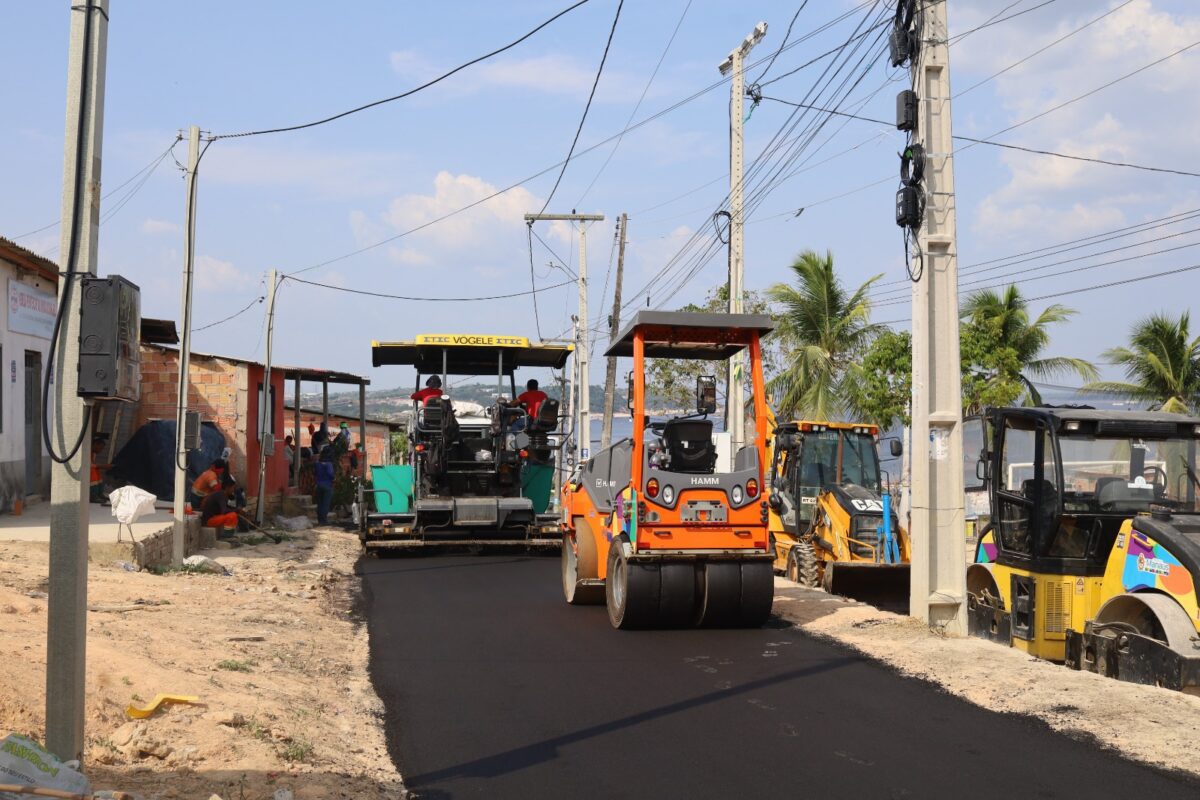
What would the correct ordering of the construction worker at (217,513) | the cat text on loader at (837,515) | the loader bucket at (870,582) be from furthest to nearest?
the construction worker at (217,513)
the cat text on loader at (837,515)
the loader bucket at (870,582)

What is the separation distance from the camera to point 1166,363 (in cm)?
2709

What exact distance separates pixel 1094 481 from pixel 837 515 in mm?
5674

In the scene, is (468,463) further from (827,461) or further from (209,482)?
(827,461)

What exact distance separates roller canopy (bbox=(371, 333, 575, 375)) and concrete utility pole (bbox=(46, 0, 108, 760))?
43.5 ft

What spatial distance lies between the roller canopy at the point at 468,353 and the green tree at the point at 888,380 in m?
8.48

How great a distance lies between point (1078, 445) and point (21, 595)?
29.0 ft

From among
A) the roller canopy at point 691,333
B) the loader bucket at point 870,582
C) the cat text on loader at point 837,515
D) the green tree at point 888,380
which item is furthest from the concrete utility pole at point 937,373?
the green tree at point 888,380

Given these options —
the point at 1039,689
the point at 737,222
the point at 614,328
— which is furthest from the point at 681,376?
the point at 1039,689

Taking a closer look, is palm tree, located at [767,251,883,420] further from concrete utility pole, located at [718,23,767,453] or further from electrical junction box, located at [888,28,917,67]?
electrical junction box, located at [888,28,917,67]

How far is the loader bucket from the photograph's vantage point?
15188 mm

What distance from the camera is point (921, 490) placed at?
36.8 ft

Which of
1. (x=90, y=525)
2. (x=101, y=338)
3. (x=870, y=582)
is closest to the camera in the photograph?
(x=101, y=338)

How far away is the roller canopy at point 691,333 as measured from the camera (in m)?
11.0

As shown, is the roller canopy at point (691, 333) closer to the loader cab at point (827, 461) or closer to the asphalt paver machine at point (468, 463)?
the loader cab at point (827, 461)
